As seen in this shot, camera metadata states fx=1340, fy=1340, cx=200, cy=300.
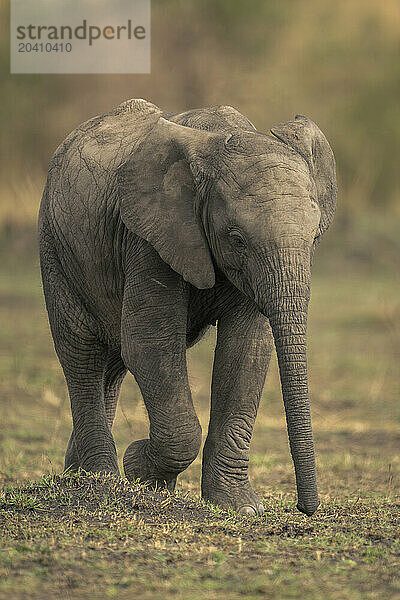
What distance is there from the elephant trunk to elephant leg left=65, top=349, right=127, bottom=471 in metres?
2.26

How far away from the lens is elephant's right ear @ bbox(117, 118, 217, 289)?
6844 mm

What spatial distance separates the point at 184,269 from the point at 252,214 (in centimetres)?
55

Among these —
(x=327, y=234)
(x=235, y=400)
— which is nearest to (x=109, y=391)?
(x=235, y=400)

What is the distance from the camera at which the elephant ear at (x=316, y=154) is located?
704 cm

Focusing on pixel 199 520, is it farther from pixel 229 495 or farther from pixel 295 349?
pixel 295 349

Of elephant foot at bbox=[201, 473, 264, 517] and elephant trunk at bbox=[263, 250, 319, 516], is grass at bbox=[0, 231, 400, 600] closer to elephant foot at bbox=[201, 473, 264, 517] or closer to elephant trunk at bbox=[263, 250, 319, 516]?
elephant foot at bbox=[201, 473, 264, 517]

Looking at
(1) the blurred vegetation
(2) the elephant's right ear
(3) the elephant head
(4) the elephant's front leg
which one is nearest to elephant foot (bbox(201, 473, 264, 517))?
(4) the elephant's front leg

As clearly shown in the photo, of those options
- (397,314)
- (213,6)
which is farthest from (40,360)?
(213,6)

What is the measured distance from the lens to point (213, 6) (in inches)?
1105

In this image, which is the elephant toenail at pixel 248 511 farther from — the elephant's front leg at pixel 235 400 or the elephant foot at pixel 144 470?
the elephant foot at pixel 144 470

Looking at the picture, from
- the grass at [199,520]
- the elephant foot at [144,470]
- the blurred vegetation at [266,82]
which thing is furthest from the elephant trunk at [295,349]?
the blurred vegetation at [266,82]

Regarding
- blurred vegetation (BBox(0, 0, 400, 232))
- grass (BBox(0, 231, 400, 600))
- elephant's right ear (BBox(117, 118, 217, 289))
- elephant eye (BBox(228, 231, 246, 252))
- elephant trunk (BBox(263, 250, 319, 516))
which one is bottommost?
grass (BBox(0, 231, 400, 600))

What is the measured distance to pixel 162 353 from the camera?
7188 mm

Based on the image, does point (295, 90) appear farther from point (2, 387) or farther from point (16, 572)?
point (16, 572)
